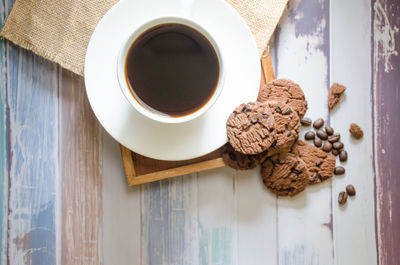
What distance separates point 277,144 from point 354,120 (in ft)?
0.96

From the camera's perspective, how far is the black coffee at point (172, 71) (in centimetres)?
85

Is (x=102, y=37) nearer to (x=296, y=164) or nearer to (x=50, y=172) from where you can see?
(x=50, y=172)

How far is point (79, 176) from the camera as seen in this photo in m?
1.04

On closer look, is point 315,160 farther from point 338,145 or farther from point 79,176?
point 79,176

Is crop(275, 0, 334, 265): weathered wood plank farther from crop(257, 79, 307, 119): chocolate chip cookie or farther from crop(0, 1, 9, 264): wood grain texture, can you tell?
crop(0, 1, 9, 264): wood grain texture

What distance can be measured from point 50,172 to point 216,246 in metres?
0.54

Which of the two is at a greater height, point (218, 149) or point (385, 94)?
point (385, 94)

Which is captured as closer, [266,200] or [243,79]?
[243,79]

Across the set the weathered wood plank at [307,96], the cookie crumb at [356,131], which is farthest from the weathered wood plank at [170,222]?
the cookie crumb at [356,131]

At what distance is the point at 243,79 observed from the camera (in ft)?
2.91

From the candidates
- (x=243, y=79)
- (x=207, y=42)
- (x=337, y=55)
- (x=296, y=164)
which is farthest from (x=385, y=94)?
(x=207, y=42)

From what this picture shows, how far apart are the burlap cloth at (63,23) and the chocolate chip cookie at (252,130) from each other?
19 centimetres

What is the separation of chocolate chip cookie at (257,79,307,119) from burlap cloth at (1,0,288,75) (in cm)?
11

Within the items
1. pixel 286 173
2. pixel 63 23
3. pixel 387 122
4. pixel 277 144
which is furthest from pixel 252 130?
pixel 63 23
